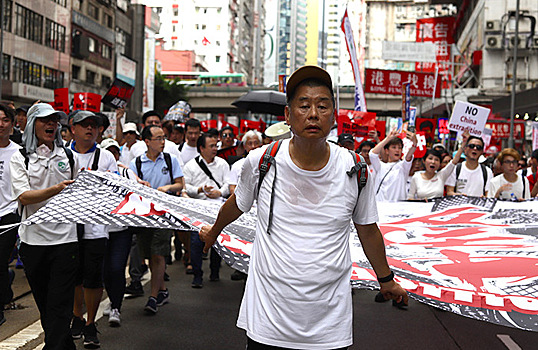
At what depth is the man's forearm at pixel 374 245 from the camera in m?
3.57

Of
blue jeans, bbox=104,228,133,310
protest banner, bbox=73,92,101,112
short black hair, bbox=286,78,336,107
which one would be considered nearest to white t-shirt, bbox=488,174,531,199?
blue jeans, bbox=104,228,133,310

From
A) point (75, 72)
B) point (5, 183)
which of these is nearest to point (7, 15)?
point (75, 72)

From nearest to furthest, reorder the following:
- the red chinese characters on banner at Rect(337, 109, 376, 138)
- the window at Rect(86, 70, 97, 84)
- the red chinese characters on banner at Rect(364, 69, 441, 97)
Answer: the red chinese characters on banner at Rect(337, 109, 376, 138) < the red chinese characters on banner at Rect(364, 69, 441, 97) < the window at Rect(86, 70, 97, 84)

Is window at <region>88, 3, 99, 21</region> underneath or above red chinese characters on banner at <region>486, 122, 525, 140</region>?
above

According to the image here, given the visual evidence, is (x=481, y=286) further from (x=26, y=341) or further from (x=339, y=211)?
(x=26, y=341)

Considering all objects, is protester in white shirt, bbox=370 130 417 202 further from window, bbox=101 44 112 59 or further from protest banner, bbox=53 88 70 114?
window, bbox=101 44 112 59

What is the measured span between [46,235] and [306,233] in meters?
2.67

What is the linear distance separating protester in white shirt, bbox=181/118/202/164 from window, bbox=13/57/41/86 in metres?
31.9

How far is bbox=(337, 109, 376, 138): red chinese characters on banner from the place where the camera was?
13.9 metres

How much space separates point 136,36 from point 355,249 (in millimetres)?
65166

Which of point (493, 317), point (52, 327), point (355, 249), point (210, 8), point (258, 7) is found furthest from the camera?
point (258, 7)

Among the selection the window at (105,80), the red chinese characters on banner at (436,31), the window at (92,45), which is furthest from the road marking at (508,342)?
the red chinese characters on banner at (436,31)

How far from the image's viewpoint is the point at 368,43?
118 m

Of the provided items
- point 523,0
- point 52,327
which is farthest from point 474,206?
point 523,0
